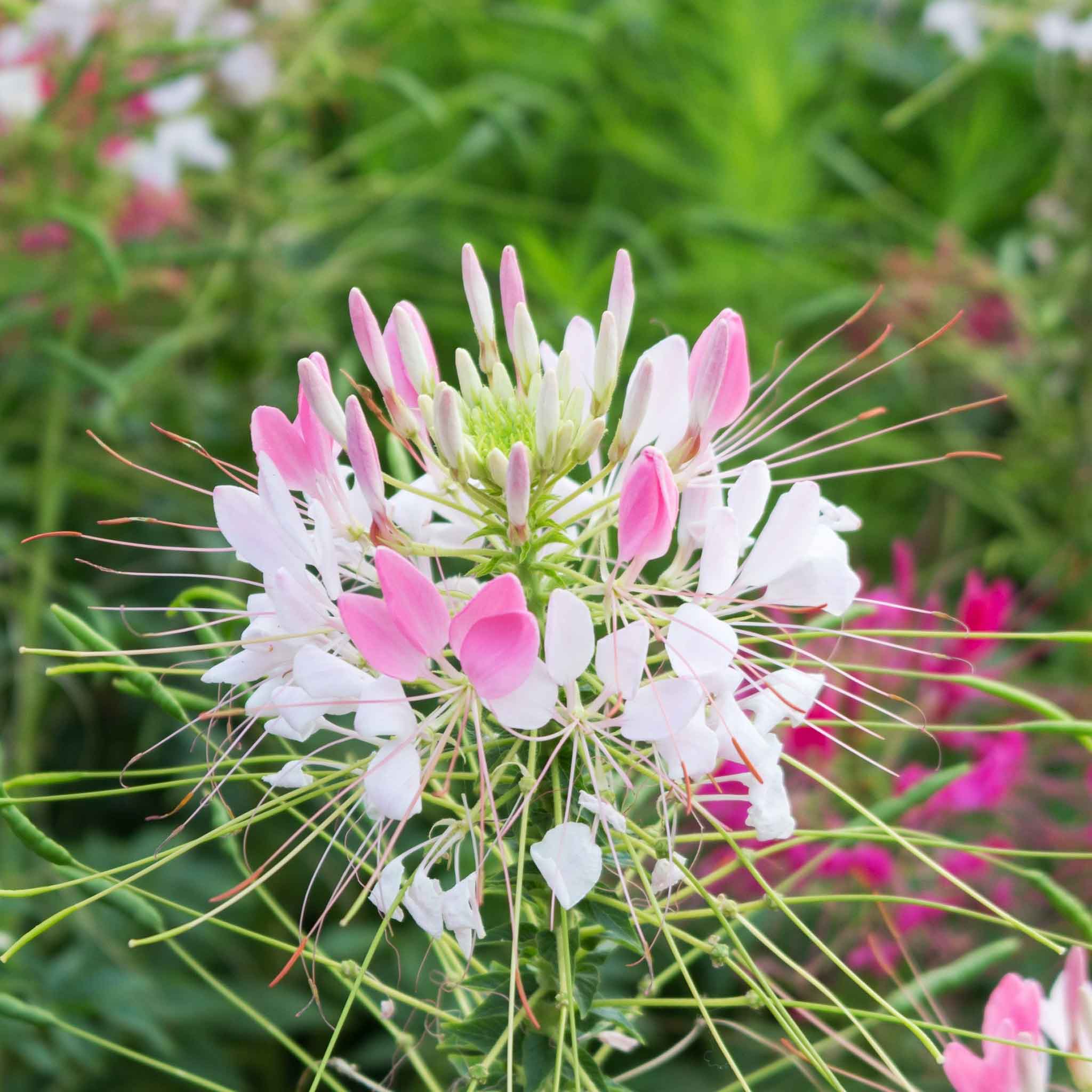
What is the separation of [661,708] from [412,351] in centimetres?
22

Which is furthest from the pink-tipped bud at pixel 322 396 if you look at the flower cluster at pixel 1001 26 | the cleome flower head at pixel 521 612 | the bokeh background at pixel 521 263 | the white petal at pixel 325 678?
the flower cluster at pixel 1001 26

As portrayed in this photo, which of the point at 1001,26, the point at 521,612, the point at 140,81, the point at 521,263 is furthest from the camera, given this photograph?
the point at 521,263

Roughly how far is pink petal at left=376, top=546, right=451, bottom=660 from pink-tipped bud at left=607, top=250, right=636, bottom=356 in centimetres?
16

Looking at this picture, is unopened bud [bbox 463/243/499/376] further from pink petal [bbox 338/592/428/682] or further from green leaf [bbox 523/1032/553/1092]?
green leaf [bbox 523/1032/553/1092]

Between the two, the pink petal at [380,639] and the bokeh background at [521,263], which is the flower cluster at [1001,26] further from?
the pink petal at [380,639]

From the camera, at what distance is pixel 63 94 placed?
1.00 metres

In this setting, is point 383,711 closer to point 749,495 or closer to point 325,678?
point 325,678

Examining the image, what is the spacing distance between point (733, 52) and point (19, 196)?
3.37ft

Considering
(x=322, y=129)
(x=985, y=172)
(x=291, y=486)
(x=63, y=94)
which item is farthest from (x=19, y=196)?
(x=985, y=172)

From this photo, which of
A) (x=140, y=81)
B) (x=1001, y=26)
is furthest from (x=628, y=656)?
(x=1001, y=26)

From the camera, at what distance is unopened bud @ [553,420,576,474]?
0.52m

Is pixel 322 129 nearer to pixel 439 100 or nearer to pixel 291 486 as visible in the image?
pixel 439 100

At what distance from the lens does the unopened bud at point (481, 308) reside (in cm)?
56

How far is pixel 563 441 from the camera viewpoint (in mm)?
520
